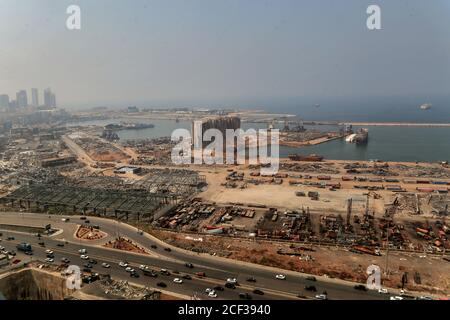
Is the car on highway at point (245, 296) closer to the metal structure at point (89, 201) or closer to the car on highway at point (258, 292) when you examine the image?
the car on highway at point (258, 292)

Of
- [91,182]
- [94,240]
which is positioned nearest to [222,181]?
[91,182]

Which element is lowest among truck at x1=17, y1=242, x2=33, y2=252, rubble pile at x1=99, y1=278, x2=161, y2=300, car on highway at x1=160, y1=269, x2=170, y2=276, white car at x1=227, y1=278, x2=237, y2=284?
white car at x1=227, y1=278, x2=237, y2=284

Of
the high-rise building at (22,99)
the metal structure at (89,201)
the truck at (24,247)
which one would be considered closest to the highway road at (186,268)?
Result: the truck at (24,247)

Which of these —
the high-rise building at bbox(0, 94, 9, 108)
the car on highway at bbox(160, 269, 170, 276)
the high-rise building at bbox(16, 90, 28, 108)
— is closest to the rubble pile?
the car on highway at bbox(160, 269, 170, 276)

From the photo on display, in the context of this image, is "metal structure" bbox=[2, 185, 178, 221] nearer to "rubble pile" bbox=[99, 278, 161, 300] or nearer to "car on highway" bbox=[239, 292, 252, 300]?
"rubble pile" bbox=[99, 278, 161, 300]

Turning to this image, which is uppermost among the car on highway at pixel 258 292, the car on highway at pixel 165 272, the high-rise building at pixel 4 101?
the high-rise building at pixel 4 101

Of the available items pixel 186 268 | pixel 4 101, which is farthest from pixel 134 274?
pixel 4 101

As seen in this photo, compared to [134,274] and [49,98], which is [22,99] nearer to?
[49,98]

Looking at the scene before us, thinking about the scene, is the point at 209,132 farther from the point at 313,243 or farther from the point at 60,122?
the point at 60,122
